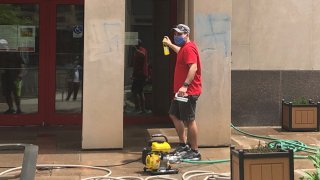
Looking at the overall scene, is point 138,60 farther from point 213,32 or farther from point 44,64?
point 213,32

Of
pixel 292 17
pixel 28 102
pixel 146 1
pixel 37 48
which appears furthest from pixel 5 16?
pixel 292 17

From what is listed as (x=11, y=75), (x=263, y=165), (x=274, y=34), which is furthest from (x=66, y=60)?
(x=263, y=165)

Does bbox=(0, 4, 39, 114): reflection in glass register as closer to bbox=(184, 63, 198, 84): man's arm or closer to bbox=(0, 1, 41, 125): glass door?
bbox=(0, 1, 41, 125): glass door

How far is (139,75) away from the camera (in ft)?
36.5

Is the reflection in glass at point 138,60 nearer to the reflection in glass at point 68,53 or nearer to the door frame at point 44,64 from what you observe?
the reflection in glass at point 68,53

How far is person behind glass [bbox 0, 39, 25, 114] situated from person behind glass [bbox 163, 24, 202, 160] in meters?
4.19

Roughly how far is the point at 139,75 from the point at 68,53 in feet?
5.22

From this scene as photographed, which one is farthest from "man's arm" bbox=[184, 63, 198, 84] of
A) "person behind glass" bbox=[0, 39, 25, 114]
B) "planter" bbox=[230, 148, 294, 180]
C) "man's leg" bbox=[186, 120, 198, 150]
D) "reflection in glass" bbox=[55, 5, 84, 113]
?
"person behind glass" bbox=[0, 39, 25, 114]

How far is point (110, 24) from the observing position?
8.25 metres

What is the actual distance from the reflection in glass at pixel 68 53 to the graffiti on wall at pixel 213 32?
128 inches

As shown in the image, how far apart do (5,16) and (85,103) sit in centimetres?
357

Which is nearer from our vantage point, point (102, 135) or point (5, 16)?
point (102, 135)

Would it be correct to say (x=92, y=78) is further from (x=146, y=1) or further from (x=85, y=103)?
(x=146, y=1)

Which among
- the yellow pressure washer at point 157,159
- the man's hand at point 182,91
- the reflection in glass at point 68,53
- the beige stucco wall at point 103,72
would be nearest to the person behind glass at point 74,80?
the reflection in glass at point 68,53
